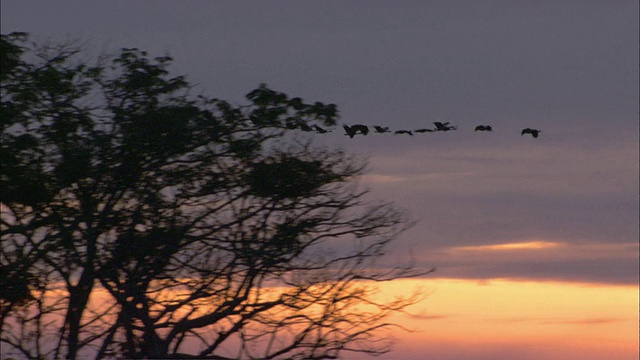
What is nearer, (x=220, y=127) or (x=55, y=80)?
(x=55, y=80)

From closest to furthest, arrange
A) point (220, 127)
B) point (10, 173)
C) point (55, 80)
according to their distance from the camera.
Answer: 1. point (10, 173)
2. point (55, 80)
3. point (220, 127)

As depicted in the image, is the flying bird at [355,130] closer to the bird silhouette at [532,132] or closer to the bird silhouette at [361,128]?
the bird silhouette at [361,128]

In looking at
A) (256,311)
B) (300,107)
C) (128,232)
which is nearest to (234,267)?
(256,311)

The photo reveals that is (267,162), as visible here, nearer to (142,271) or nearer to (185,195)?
(185,195)

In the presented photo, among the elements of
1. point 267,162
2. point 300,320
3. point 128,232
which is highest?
point 267,162

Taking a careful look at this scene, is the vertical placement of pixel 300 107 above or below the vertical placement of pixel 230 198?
above

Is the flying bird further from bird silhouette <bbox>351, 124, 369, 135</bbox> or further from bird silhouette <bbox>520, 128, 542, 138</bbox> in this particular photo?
bird silhouette <bbox>520, 128, 542, 138</bbox>

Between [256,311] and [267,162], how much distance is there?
272 cm

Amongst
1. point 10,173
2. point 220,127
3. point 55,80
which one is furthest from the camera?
point 220,127

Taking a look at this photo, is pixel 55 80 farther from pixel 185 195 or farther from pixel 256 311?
pixel 256 311

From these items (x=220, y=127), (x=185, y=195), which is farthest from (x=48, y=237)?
(x=220, y=127)

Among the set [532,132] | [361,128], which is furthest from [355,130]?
[532,132]

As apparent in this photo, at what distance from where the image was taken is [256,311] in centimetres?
1683

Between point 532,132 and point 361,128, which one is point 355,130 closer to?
point 361,128
